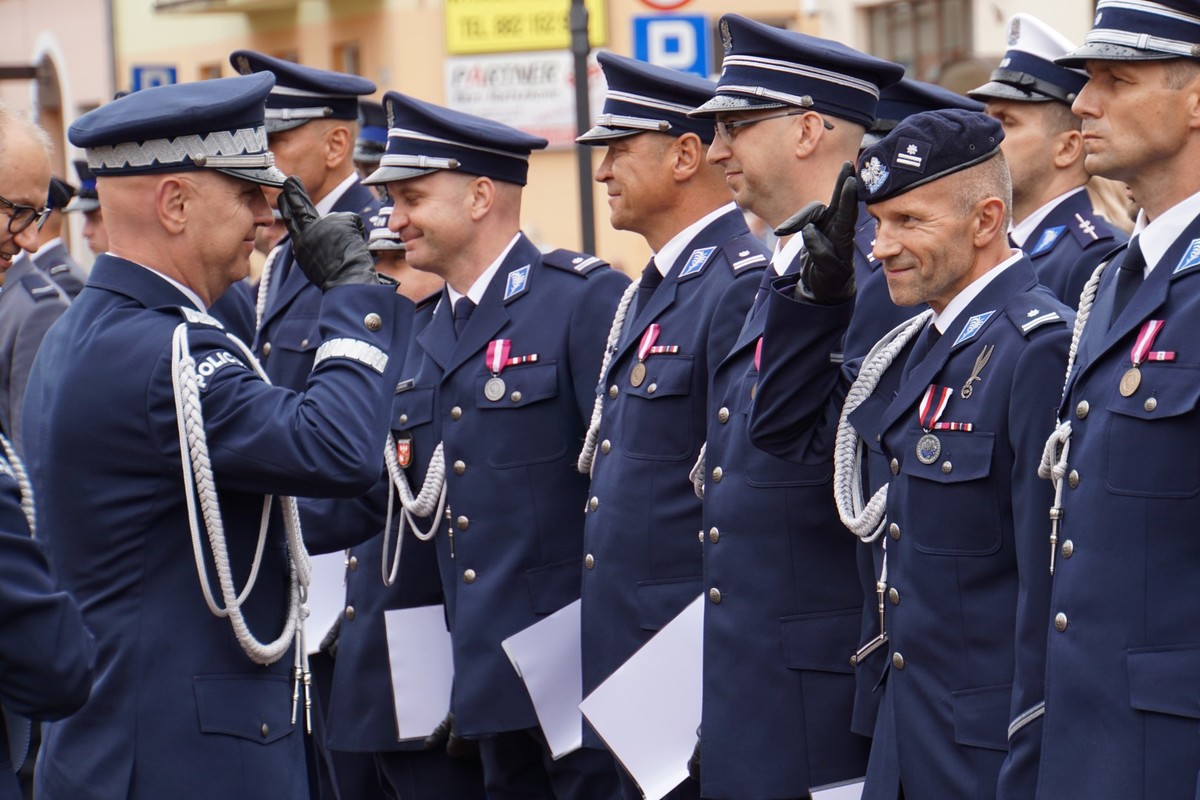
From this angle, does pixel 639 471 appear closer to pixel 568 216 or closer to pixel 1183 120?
pixel 1183 120

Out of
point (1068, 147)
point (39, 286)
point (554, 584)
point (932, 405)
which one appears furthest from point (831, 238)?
point (39, 286)

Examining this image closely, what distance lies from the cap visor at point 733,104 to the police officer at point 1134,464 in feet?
4.01

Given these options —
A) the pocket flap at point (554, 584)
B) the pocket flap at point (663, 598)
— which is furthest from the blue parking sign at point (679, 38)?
the pocket flap at point (663, 598)

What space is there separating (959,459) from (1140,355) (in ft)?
1.74

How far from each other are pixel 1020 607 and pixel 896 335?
0.93 metres

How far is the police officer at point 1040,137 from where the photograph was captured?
20.6ft

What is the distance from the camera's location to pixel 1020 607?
12.6 ft

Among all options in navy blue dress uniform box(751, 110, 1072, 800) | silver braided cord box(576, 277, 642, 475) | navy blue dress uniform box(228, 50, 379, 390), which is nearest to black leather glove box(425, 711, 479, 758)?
silver braided cord box(576, 277, 642, 475)

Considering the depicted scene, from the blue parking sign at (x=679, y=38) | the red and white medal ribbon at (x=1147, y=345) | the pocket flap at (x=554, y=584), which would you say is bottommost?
the pocket flap at (x=554, y=584)

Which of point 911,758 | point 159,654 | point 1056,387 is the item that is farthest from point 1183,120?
point 159,654

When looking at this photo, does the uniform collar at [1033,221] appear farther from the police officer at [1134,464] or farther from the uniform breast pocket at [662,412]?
the police officer at [1134,464]

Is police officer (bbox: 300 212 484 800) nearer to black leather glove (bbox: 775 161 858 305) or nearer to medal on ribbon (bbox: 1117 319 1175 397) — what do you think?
black leather glove (bbox: 775 161 858 305)

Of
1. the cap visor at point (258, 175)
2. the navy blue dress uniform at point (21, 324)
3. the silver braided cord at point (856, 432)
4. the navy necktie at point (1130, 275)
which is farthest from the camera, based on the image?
the navy blue dress uniform at point (21, 324)

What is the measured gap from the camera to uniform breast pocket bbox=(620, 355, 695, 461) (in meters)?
5.18
